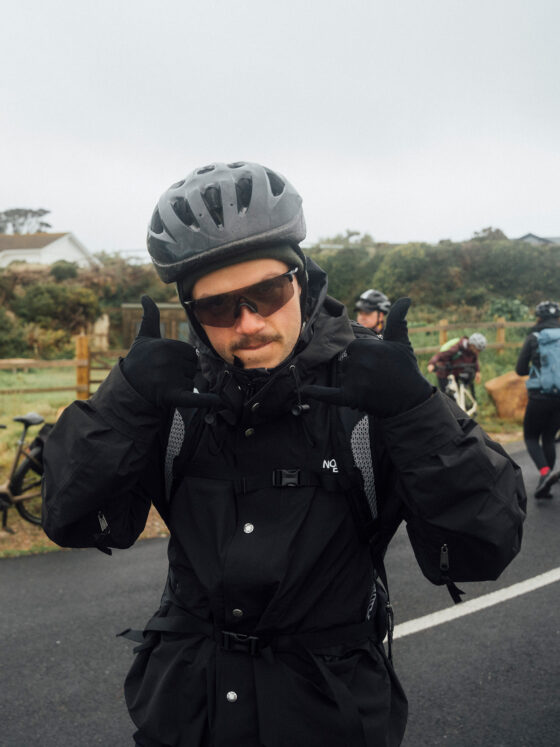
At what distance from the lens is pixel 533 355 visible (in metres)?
7.12

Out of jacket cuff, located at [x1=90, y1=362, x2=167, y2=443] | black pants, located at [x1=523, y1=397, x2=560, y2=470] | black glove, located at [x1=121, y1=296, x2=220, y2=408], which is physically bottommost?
black pants, located at [x1=523, y1=397, x2=560, y2=470]

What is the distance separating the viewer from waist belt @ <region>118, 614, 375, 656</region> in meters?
1.53

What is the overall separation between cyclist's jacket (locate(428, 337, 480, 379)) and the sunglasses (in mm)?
8728

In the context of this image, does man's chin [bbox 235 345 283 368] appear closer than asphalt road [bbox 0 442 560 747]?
Yes

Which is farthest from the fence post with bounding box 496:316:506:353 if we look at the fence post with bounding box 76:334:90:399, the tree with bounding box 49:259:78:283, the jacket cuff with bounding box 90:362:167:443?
the jacket cuff with bounding box 90:362:167:443

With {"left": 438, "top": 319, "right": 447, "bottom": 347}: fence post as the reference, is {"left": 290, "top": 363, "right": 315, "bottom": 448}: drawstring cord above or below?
above

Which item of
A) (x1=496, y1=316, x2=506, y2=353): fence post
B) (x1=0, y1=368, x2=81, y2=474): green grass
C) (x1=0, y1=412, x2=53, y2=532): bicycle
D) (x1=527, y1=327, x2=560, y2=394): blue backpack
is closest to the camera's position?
(x1=0, y1=412, x2=53, y2=532): bicycle

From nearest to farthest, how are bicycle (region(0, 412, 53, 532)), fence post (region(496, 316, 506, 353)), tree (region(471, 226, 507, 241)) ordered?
bicycle (region(0, 412, 53, 532))
fence post (region(496, 316, 506, 353))
tree (region(471, 226, 507, 241))

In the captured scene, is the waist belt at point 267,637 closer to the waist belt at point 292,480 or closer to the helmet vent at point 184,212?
the waist belt at point 292,480

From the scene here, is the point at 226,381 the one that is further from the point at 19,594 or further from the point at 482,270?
the point at 482,270

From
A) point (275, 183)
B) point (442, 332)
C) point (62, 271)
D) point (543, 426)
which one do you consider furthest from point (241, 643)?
point (62, 271)

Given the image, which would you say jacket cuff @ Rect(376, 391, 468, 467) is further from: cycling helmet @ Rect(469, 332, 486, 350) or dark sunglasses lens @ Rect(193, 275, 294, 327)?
cycling helmet @ Rect(469, 332, 486, 350)

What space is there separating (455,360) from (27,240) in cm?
3832

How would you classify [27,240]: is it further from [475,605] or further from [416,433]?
[416,433]
